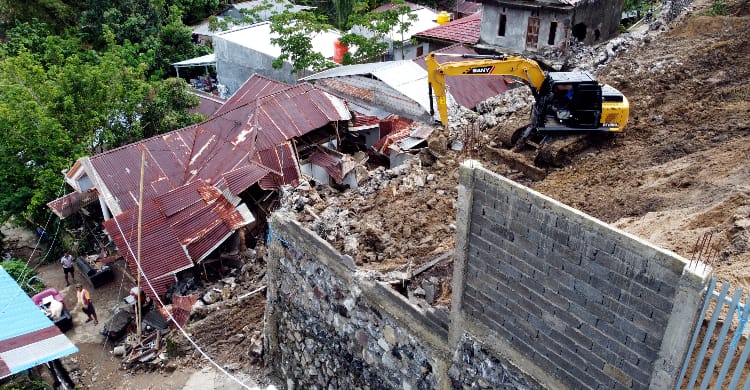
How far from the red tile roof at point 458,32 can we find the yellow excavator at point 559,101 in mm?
11135

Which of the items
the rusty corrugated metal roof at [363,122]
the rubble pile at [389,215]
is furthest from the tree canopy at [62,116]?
the rubble pile at [389,215]

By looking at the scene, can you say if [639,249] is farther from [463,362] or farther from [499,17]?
[499,17]

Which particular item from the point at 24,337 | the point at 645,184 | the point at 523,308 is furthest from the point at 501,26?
the point at 24,337

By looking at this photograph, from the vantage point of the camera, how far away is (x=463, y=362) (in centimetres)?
692

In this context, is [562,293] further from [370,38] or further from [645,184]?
[370,38]

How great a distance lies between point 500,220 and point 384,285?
7.87 feet

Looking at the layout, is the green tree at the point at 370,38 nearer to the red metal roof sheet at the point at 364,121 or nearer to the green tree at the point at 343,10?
the red metal roof sheet at the point at 364,121

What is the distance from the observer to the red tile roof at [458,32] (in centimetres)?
2317

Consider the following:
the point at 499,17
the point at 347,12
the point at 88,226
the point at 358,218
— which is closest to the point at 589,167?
the point at 358,218

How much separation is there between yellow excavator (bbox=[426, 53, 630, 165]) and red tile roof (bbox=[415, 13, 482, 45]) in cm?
1113

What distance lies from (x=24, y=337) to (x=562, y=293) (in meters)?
9.64

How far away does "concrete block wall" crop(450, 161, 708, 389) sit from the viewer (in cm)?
491

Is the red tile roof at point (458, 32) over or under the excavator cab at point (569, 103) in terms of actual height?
under

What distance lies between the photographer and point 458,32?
24.0 m
